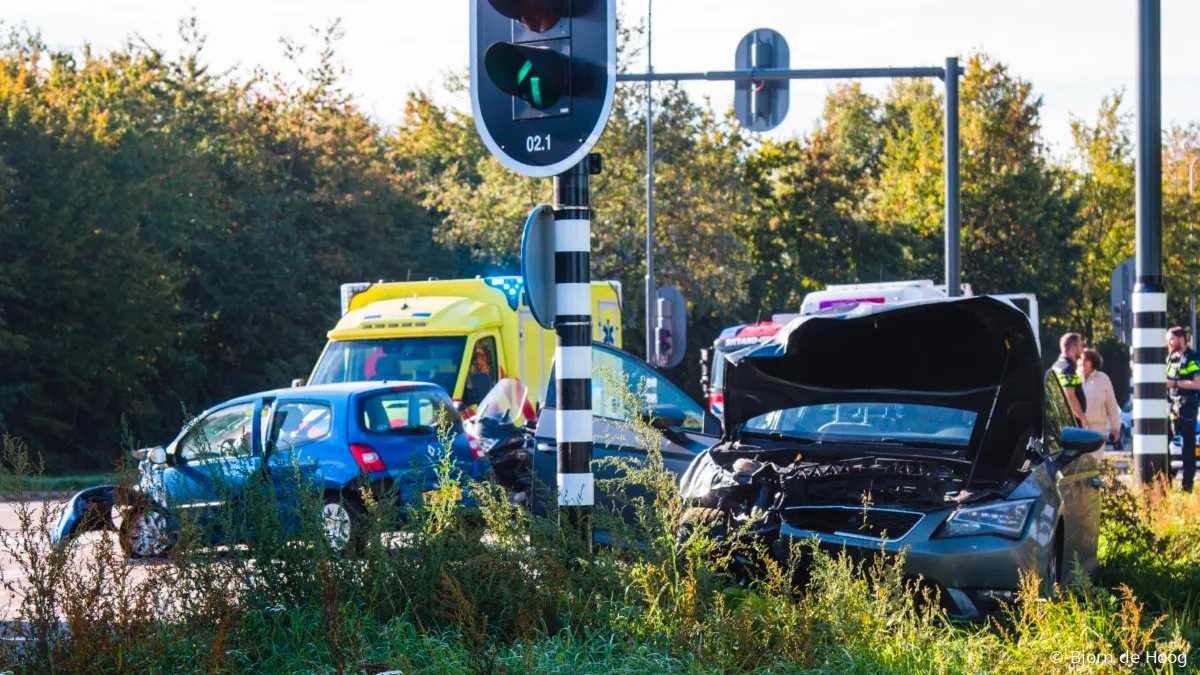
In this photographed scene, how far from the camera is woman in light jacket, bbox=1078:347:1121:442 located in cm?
1405

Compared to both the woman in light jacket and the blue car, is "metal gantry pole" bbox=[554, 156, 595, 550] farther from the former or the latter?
the woman in light jacket

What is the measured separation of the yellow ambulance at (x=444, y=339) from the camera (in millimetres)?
16141

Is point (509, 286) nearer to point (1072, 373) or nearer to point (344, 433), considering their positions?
point (344, 433)

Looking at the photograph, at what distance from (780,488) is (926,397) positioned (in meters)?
A: 1.20

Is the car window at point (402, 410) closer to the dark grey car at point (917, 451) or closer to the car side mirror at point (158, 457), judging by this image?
the car side mirror at point (158, 457)

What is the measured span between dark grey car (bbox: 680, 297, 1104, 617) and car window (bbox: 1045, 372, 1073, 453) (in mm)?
22

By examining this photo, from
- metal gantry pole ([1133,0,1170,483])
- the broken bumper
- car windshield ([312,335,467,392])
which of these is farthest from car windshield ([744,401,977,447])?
car windshield ([312,335,467,392])

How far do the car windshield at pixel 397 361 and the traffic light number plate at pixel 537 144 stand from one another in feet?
29.4

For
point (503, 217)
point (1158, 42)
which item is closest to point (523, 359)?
point (1158, 42)

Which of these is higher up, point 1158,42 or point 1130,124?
point 1130,124

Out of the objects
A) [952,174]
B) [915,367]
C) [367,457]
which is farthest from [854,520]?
[952,174]

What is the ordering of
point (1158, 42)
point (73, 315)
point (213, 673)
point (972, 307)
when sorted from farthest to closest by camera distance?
point (73, 315), point (1158, 42), point (972, 307), point (213, 673)

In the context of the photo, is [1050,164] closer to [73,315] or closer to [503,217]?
[503,217]

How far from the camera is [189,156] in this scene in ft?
101
